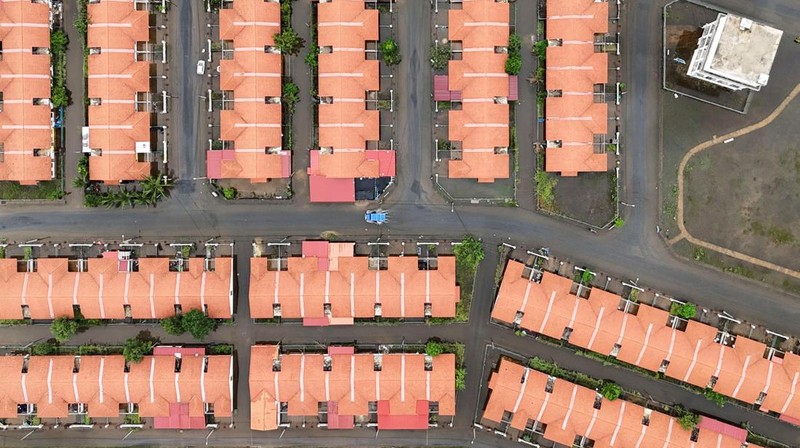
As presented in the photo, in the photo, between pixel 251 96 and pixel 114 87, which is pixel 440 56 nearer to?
pixel 251 96

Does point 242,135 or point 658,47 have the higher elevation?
point 658,47

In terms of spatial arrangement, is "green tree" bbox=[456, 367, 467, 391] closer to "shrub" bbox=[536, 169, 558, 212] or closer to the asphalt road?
the asphalt road

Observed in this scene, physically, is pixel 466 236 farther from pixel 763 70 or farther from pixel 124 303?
pixel 124 303

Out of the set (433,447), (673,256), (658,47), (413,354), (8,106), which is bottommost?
(433,447)

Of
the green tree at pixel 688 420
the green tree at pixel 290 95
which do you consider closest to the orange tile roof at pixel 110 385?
the green tree at pixel 290 95

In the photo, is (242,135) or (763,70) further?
(242,135)

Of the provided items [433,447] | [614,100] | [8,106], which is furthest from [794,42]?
[8,106]

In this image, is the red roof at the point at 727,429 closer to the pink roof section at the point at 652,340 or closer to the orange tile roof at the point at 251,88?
the pink roof section at the point at 652,340

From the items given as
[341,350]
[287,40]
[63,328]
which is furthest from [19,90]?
[341,350]
